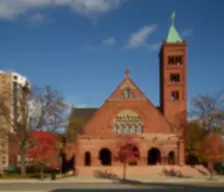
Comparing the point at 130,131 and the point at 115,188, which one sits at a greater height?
the point at 130,131

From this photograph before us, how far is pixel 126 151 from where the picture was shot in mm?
44250

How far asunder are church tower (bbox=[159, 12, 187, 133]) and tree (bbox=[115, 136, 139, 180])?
13.1 m

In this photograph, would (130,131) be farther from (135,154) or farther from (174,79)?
(174,79)

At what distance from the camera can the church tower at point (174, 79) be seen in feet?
193

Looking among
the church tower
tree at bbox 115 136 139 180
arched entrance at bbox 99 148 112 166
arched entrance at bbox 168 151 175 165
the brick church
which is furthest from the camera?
the church tower

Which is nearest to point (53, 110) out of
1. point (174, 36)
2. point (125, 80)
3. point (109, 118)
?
point (109, 118)

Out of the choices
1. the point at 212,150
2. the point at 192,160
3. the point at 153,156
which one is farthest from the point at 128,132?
the point at 212,150

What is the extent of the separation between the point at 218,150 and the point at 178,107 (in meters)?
17.5

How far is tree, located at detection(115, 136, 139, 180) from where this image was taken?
4412 cm

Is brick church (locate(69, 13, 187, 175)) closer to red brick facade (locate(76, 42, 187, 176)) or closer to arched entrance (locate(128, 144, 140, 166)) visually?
→ red brick facade (locate(76, 42, 187, 176))

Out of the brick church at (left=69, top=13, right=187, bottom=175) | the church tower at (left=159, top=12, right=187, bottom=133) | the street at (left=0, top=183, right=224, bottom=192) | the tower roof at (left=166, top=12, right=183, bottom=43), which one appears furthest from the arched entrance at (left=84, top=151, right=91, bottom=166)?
the tower roof at (left=166, top=12, right=183, bottom=43)

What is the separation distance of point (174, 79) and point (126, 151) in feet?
72.7

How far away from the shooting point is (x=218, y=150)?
4244cm

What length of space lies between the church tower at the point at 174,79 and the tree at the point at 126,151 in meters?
13.1
